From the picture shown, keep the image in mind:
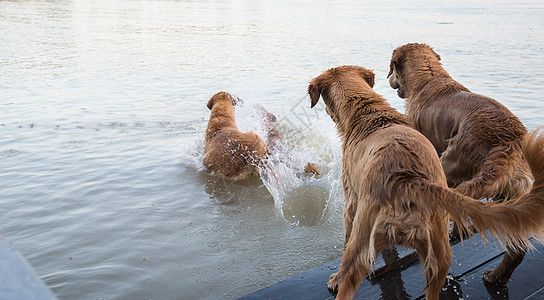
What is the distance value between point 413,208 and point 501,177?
1262 millimetres

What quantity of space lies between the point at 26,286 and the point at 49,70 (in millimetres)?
15553

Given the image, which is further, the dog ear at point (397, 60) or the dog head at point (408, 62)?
the dog ear at point (397, 60)

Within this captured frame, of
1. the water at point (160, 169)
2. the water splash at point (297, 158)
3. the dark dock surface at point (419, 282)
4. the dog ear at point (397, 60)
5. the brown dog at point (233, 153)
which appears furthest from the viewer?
the brown dog at point (233, 153)

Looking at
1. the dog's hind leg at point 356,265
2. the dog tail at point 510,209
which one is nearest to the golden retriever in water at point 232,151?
the dog's hind leg at point 356,265

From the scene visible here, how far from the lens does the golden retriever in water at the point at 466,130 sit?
11.8 ft

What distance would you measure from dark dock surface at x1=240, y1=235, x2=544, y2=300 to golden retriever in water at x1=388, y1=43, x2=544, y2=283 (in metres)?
0.14

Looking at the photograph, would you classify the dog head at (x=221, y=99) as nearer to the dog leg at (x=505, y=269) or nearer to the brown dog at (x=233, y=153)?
the brown dog at (x=233, y=153)

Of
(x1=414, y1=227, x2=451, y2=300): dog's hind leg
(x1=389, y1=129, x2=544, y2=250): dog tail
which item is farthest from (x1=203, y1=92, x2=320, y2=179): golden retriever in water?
(x1=389, y1=129, x2=544, y2=250): dog tail

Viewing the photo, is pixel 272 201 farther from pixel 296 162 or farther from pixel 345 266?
pixel 345 266

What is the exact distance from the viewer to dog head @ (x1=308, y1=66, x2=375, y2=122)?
4391 mm

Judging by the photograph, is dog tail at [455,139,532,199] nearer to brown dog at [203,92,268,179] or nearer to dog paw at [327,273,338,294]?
dog paw at [327,273,338,294]

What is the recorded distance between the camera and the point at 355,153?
374 centimetres

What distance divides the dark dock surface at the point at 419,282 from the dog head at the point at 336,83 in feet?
5.00

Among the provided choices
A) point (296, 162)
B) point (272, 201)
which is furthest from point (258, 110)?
point (272, 201)
